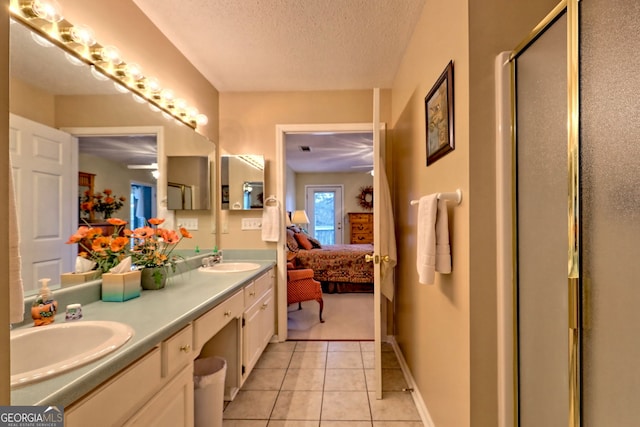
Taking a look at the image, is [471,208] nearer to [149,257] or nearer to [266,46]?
[149,257]

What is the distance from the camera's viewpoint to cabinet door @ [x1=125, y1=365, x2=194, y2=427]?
0.96 m

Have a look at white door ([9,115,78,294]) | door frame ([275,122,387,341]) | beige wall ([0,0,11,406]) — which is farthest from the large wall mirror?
door frame ([275,122,387,341])

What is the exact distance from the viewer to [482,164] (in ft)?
3.80

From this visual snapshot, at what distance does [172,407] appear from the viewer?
3.65 ft

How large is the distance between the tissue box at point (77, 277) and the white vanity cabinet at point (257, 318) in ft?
2.80

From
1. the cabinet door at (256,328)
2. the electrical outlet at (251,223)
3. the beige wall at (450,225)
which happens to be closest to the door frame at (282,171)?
the cabinet door at (256,328)

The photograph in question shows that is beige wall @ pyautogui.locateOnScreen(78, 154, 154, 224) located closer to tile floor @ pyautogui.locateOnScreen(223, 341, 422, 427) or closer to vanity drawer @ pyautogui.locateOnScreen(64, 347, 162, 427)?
vanity drawer @ pyautogui.locateOnScreen(64, 347, 162, 427)

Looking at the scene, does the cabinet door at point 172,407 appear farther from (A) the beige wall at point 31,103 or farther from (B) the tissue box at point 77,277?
(A) the beige wall at point 31,103

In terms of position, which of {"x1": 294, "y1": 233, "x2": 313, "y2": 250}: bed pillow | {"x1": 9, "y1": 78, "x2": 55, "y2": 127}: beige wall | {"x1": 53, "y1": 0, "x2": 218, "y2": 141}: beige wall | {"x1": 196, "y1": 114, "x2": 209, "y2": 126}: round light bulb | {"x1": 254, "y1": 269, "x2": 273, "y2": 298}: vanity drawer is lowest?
{"x1": 254, "y1": 269, "x2": 273, "y2": 298}: vanity drawer

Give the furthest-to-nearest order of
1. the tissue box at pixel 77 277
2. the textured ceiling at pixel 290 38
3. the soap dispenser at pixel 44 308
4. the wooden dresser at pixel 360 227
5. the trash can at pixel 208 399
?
the wooden dresser at pixel 360 227 < the textured ceiling at pixel 290 38 < the trash can at pixel 208 399 < the tissue box at pixel 77 277 < the soap dispenser at pixel 44 308

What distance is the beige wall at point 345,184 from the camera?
297 inches

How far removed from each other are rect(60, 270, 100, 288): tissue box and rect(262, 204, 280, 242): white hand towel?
1.48 m

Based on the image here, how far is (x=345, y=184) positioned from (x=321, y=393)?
6006mm

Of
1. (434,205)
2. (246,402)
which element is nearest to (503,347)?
(434,205)
